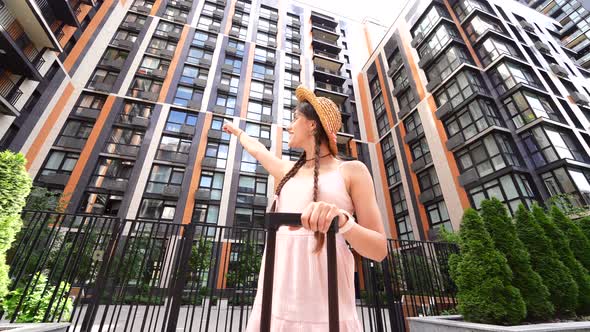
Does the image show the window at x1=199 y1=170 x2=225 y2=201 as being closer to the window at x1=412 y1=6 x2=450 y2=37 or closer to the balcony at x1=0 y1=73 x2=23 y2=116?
the balcony at x1=0 y1=73 x2=23 y2=116

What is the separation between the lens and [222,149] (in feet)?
70.6

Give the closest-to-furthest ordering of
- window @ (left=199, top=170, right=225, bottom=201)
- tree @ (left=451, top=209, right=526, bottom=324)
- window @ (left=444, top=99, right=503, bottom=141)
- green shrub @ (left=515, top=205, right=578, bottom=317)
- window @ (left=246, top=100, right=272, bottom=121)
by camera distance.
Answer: tree @ (left=451, top=209, right=526, bottom=324) < green shrub @ (left=515, top=205, right=578, bottom=317) < window @ (left=444, top=99, right=503, bottom=141) < window @ (left=199, top=170, right=225, bottom=201) < window @ (left=246, top=100, right=272, bottom=121)

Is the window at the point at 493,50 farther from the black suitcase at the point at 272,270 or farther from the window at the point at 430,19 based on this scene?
the black suitcase at the point at 272,270

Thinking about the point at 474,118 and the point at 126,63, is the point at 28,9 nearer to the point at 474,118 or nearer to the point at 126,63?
the point at 126,63

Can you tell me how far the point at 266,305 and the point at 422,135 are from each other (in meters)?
22.8

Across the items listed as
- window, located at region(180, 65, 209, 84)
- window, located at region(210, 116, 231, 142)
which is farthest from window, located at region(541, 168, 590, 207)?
window, located at region(180, 65, 209, 84)

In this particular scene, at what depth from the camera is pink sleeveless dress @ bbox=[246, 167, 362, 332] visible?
960 millimetres

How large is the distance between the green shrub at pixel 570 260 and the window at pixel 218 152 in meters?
19.1

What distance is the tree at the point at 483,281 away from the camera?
4320mm

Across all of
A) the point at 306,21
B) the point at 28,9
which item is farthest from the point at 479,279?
the point at 306,21

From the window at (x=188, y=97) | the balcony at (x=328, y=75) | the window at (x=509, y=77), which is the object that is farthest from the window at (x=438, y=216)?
the window at (x=188, y=97)

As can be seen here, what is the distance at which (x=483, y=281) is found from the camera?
181 inches

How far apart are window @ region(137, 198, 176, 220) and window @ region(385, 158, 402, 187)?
1910cm

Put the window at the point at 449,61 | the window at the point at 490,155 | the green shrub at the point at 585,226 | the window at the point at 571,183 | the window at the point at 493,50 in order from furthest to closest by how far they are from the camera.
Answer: the window at the point at 449,61
the window at the point at 493,50
the window at the point at 490,155
the window at the point at 571,183
the green shrub at the point at 585,226
